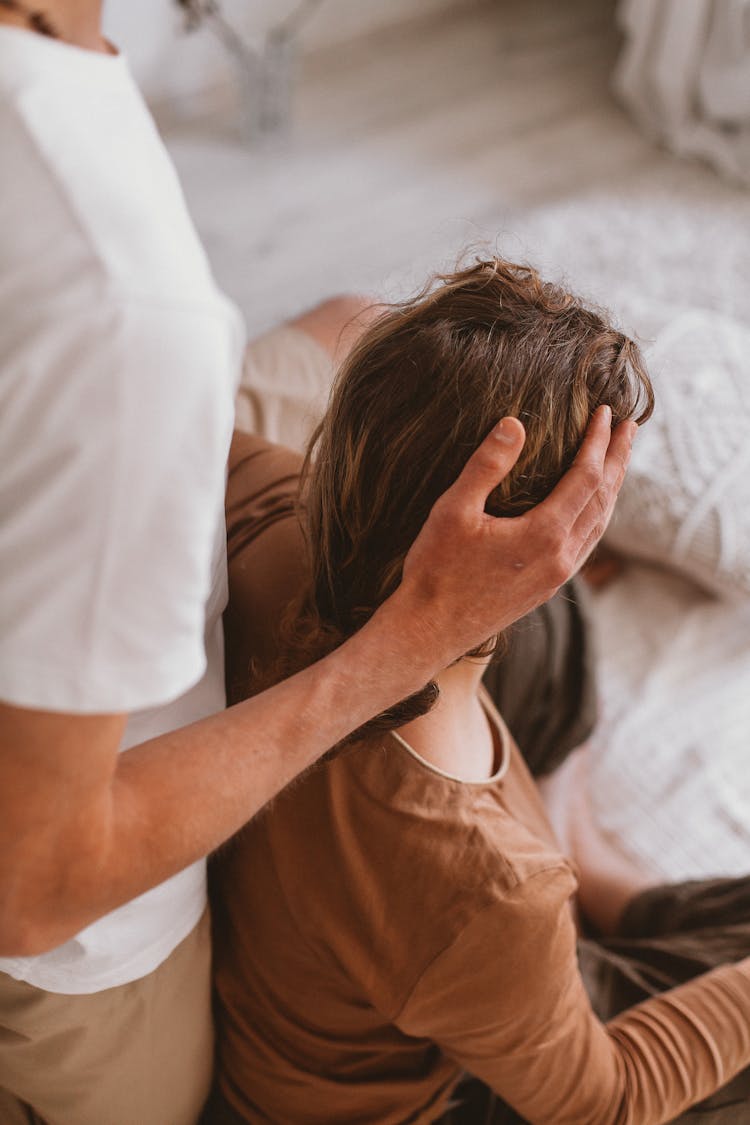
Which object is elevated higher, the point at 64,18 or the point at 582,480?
the point at 64,18

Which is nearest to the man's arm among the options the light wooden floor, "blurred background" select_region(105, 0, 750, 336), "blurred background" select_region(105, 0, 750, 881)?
"blurred background" select_region(105, 0, 750, 881)

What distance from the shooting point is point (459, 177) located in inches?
102

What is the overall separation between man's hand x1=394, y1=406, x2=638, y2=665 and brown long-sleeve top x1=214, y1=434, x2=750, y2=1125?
0.14 m

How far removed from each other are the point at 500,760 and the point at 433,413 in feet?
1.15

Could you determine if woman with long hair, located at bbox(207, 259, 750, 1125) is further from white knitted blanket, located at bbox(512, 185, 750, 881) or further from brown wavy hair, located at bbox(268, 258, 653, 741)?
white knitted blanket, located at bbox(512, 185, 750, 881)

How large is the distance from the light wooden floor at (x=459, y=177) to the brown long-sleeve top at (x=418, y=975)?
1.19 meters

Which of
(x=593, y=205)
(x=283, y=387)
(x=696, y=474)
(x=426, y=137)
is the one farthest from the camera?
(x=426, y=137)

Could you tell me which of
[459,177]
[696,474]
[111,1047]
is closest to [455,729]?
[111,1047]

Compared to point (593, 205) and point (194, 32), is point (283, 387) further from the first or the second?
point (194, 32)

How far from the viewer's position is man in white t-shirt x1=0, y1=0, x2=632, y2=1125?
48 cm

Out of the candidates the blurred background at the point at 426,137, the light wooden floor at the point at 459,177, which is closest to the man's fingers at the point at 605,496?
the light wooden floor at the point at 459,177

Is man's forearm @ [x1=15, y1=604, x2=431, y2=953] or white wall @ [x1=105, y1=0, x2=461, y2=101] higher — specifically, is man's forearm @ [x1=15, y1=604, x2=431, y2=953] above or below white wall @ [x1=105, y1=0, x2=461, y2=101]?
above

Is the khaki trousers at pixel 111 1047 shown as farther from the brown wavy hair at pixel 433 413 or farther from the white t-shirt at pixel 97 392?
the white t-shirt at pixel 97 392

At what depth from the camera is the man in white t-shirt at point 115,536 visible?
48cm
